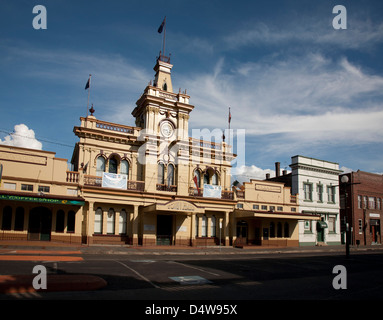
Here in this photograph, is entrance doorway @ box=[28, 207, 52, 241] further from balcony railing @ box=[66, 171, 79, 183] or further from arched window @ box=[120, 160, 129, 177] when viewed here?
arched window @ box=[120, 160, 129, 177]

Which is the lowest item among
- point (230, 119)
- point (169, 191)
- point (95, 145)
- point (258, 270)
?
point (258, 270)

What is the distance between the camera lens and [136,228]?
3033 cm

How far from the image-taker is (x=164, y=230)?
32.2 metres

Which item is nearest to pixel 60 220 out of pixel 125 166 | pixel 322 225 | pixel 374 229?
pixel 125 166

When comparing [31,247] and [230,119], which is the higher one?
[230,119]

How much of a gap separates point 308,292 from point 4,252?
696 inches

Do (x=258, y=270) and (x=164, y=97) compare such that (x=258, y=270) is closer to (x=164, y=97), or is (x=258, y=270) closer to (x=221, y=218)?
(x=221, y=218)

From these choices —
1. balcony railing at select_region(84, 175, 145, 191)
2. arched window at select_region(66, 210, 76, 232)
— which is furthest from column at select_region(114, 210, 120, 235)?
arched window at select_region(66, 210, 76, 232)

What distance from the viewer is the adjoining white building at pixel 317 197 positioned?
4141 centimetres

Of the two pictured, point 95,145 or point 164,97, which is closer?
point 95,145

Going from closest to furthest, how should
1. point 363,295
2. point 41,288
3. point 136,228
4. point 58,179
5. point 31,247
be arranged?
point 41,288
point 363,295
point 31,247
point 58,179
point 136,228

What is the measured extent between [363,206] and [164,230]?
30.0 metres

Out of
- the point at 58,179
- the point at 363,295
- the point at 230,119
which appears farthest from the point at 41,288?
the point at 230,119

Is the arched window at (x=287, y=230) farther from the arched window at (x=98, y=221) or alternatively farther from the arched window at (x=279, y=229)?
the arched window at (x=98, y=221)
